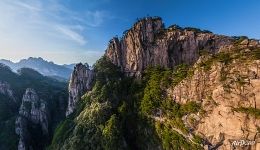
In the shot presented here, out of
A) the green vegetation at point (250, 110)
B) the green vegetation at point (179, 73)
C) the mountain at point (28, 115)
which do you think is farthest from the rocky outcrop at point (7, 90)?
the green vegetation at point (250, 110)

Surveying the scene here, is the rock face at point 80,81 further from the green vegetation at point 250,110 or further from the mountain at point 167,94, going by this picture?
the green vegetation at point 250,110

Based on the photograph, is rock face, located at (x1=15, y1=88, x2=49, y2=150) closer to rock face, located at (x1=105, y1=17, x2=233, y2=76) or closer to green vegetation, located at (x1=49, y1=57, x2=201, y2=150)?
green vegetation, located at (x1=49, y1=57, x2=201, y2=150)

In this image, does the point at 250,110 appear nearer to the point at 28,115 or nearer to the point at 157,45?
the point at 157,45

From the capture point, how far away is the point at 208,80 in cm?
9056

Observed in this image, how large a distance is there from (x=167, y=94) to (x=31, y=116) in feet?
263

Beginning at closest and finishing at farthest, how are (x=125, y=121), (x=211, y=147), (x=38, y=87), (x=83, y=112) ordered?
(x=211, y=147)
(x=125, y=121)
(x=83, y=112)
(x=38, y=87)

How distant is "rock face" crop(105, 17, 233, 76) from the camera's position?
114 meters

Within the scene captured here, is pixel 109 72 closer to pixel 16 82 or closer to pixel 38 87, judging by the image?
pixel 38 87

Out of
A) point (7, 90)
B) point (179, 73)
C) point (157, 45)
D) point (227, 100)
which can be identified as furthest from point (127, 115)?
point (7, 90)

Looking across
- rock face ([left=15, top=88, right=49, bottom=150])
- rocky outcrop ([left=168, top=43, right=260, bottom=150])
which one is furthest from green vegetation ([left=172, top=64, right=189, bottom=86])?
rock face ([left=15, top=88, right=49, bottom=150])

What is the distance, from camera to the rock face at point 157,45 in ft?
375

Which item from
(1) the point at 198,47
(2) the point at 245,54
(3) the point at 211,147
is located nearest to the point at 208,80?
(2) the point at 245,54

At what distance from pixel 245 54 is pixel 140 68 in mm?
47065

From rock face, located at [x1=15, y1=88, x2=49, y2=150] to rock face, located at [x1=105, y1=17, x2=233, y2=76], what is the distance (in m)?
49.2
